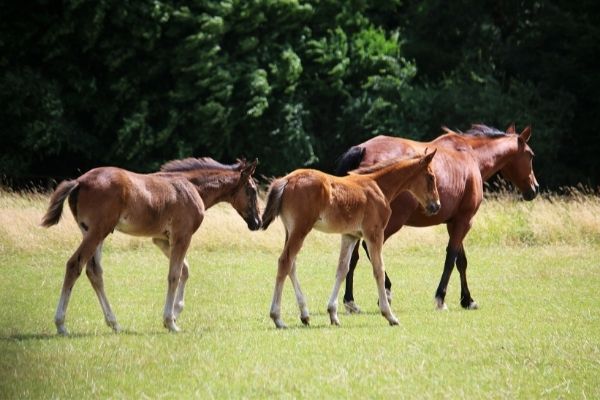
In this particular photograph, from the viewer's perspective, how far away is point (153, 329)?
12.1 metres

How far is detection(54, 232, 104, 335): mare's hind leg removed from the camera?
37.3ft

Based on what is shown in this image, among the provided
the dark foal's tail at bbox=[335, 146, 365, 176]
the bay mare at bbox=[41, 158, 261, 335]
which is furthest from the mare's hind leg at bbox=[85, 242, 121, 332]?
the dark foal's tail at bbox=[335, 146, 365, 176]

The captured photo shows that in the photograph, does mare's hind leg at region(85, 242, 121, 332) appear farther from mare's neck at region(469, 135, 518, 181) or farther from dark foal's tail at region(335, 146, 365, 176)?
mare's neck at region(469, 135, 518, 181)

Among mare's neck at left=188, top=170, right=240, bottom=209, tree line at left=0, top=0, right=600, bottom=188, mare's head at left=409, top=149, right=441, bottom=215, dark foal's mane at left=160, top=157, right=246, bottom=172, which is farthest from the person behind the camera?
tree line at left=0, top=0, right=600, bottom=188

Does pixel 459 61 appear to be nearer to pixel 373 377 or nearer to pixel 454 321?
pixel 454 321

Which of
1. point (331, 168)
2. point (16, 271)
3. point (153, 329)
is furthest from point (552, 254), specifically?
point (331, 168)

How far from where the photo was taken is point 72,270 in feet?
37.6

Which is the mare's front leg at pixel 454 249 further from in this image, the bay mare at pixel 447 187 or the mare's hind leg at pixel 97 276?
the mare's hind leg at pixel 97 276

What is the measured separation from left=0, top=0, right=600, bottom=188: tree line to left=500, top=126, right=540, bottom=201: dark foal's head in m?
17.9

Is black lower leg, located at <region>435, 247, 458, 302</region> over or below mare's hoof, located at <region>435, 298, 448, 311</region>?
over

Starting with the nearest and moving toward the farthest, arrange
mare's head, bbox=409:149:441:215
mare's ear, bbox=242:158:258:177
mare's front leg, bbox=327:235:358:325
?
mare's front leg, bbox=327:235:358:325, mare's ear, bbox=242:158:258:177, mare's head, bbox=409:149:441:215

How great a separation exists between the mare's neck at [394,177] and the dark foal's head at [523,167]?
13.2ft

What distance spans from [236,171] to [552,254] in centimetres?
979

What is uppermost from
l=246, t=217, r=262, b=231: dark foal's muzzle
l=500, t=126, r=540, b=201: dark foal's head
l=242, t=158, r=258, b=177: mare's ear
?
l=242, t=158, r=258, b=177: mare's ear
